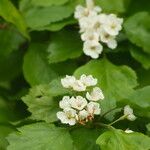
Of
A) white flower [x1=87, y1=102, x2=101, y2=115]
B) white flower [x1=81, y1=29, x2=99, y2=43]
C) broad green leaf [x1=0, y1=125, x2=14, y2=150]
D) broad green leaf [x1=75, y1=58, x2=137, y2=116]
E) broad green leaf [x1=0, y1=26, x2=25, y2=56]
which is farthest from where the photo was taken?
broad green leaf [x1=0, y1=26, x2=25, y2=56]

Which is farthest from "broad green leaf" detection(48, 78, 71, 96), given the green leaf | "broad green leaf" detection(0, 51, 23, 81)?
"broad green leaf" detection(0, 51, 23, 81)

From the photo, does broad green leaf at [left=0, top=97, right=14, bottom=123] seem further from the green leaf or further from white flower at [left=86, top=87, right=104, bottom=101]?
white flower at [left=86, top=87, right=104, bottom=101]

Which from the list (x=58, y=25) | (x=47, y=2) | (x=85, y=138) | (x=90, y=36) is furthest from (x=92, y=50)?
(x=85, y=138)

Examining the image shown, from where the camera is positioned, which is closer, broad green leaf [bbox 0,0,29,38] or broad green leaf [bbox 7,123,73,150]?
broad green leaf [bbox 7,123,73,150]

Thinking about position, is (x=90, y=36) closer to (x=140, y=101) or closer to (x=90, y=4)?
(x=90, y=4)

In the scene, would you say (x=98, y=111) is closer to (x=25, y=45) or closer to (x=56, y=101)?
(x=56, y=101)

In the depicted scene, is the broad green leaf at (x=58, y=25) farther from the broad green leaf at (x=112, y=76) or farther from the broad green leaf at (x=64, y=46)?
the broad green leaf at (x=112, y=76)

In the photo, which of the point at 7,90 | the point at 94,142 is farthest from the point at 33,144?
the point at 7,90
